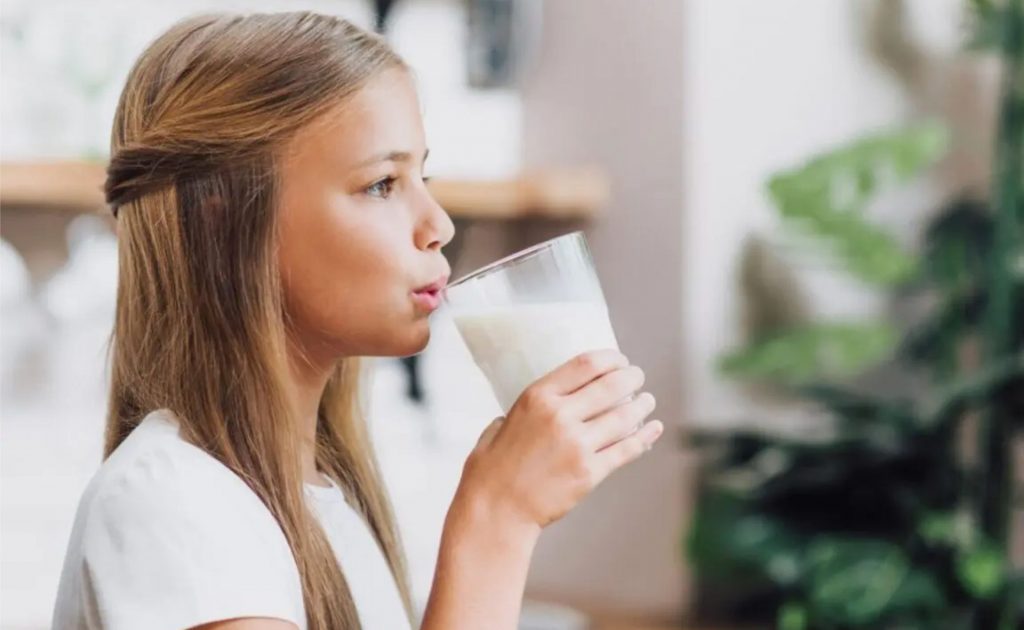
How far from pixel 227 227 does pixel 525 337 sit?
20 centimetres

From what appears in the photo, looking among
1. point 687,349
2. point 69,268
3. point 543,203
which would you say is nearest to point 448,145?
point 543,203

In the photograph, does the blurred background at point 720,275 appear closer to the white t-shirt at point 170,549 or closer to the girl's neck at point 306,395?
the girl's neck at point 306,395

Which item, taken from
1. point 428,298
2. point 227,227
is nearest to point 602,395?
point 428,298

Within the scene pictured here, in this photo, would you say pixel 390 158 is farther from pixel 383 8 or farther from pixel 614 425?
pixel 383 8

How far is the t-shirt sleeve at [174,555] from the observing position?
796mm

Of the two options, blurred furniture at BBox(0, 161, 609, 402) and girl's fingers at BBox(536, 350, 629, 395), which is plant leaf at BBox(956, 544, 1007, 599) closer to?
blurred furniture at BBox(0, 161, 609, 402)

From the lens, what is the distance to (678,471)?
261 cm

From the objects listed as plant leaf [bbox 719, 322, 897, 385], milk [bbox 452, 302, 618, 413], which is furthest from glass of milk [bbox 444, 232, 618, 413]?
plant leaf [bbox 719, 322, 897, 385]

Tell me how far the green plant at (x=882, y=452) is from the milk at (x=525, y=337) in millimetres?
1558

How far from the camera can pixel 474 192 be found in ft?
8.14

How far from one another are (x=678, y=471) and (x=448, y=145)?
0.74 m

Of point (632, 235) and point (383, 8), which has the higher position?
point (383, 8)

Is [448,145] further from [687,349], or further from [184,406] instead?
[184,406]

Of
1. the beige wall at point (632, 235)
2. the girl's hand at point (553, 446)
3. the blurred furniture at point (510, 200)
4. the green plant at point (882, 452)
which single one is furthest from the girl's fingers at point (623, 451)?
the beige wall at point (632, 235)
